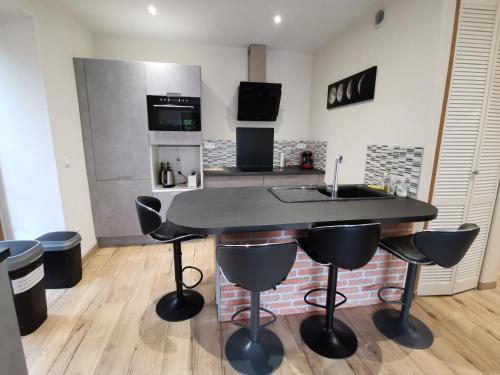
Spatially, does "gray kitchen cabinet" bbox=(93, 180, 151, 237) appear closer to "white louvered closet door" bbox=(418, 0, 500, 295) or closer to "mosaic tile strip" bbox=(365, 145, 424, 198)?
"mosaic tile strip" bbox=(365, 145, 424, 198)

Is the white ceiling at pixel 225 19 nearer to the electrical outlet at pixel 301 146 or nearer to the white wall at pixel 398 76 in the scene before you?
the white wall at pixel 398 76

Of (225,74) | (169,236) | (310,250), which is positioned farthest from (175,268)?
(225,74)

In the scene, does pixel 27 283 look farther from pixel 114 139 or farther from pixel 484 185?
pixel 484 185

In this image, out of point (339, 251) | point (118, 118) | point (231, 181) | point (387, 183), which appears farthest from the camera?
point (231, 181)

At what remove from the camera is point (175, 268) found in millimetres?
2023

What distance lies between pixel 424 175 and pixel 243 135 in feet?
8.19

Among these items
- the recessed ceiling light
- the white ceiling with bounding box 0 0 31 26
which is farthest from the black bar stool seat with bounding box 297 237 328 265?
the white ceiling with bounding box 0 0 31 26

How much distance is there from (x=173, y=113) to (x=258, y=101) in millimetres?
1244

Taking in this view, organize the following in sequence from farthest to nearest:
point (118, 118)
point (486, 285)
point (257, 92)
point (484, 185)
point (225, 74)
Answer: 1. point (225, 74)
2. point (257, 92)
3. point (118, 118)
4. point (486, 285)
5. point (484, 185)

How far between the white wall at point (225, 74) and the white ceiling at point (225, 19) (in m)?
0.16

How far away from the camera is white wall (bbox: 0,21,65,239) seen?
2.14 metres

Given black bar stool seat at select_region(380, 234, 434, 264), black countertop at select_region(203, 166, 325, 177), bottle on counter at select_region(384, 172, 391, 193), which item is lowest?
black bar stool seat at select_region(380, 234, 434, 264)

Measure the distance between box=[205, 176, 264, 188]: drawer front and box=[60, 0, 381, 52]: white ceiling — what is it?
6.03ft

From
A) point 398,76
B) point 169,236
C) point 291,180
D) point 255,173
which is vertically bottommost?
point 169,236
